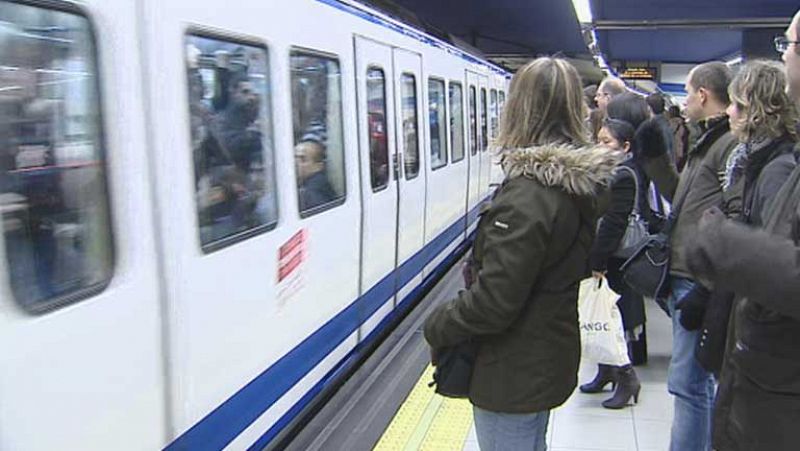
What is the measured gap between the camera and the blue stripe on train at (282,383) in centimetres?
280

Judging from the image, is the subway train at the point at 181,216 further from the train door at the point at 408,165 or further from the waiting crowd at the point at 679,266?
the waiting crowd at the point at 679,266

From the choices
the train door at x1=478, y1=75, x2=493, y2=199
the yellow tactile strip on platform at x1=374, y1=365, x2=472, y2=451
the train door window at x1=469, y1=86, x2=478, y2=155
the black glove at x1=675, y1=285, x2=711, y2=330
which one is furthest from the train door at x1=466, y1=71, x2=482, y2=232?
the black glove at x1=675, y1=285, x2=711, y2=330

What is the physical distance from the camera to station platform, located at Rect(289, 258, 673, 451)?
3619 mm

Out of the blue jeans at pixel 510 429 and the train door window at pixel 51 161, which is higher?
the train door window at pixel 51 161

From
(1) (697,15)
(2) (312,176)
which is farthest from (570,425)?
(1) (697,15)

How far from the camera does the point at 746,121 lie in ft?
7.87

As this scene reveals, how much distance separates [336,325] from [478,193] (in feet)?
17.2

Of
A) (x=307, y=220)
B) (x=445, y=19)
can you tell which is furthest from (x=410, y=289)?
(x=445, y=19)

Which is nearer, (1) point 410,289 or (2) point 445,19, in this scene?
(1) point 410,289

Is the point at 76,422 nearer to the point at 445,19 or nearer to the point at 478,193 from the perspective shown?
the point at 478,193

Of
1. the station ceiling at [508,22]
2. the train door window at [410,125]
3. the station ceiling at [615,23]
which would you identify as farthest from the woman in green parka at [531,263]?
the station ceiling at [508,22]

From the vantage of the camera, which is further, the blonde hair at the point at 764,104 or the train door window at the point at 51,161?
the blonde hair at the point at 764,104

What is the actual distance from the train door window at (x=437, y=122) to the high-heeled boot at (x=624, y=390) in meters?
2.98

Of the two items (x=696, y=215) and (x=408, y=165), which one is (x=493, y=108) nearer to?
(x=408, y=165)
